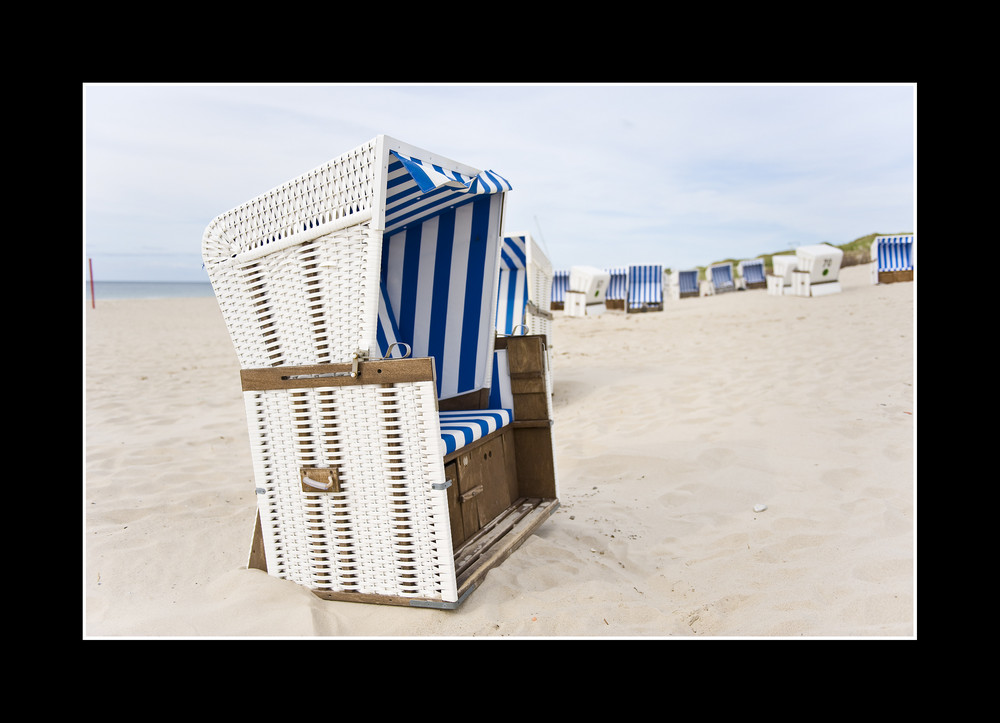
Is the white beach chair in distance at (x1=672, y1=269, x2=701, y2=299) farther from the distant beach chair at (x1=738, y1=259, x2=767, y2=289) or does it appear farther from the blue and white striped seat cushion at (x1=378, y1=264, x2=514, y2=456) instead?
the blue and white striped seat cushion at (x1=378, y1=264, x2=514, y2=456)

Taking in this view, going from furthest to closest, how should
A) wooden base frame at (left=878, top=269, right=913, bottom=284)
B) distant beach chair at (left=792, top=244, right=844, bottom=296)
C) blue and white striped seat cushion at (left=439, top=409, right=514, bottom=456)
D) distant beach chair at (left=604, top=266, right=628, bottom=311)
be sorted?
distant beach chair at (left=604, top=266, right=628, bottom=311), wooden base frame at (left=878, top=269, right=913, bottom=284), distant beach chair at (left=792, top=244, right=844, bottom=296), blue and white striped seat cushion at (left=439, top=409, right=514, bottom=456)

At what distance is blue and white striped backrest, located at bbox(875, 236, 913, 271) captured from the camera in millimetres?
16000

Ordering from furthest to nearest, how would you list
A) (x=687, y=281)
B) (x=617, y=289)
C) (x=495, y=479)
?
1. (x=687, y=281)
2. (x=617, y=289)
3. (x=495, y=479)

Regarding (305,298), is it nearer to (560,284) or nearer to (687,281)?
(560,284)

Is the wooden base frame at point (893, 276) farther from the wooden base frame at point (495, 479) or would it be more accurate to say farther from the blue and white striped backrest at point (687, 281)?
the wooden base frame at point (495, 479)

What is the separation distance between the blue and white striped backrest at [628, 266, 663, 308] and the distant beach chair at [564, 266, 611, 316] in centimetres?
73

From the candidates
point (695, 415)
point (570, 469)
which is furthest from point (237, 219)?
point (695, 415)

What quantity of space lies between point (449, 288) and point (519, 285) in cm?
317

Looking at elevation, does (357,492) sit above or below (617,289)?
below

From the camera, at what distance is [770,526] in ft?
10.6

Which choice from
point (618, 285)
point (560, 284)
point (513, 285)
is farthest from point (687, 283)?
point (513, 285)

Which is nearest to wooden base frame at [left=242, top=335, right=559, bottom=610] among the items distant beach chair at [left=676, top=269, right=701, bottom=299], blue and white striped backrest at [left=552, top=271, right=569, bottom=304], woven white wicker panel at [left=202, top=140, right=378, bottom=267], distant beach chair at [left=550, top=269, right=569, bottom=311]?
woven white wicker panel at [left=202, top=140, right=378, bottom=267]

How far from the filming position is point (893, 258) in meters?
16.2

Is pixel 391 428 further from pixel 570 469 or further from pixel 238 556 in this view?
pixel 570 469
